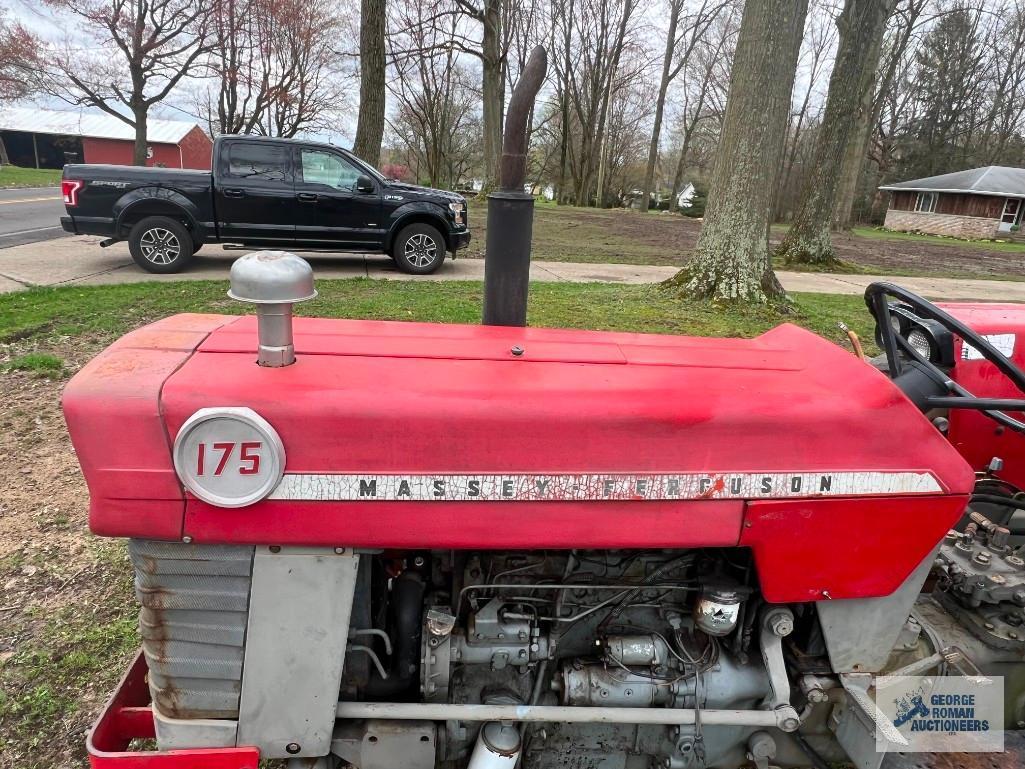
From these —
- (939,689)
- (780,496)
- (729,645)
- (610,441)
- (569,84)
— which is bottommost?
(939,689)

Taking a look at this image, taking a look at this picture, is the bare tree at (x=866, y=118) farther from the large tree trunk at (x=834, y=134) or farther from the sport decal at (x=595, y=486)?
the sport decal at (x=595, y=486)

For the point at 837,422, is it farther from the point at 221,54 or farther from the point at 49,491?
the point at 221,54

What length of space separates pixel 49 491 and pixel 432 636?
2908 mm

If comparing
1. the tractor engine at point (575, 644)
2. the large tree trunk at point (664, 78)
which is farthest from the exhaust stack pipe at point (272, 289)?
the large tree trunk at point (664, 78)

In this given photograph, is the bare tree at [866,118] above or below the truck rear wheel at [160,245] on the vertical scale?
above

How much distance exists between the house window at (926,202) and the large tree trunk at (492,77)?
27.6 m

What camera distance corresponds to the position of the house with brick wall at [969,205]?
119 feet

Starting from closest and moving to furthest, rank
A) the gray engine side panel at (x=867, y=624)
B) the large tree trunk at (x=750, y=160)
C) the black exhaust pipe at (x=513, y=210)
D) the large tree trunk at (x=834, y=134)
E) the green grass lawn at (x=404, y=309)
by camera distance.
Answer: the gray engine side panel at (x=867, y=624) < the black exhaust pipe at (x=513, y=210) < the green grass lawn at (x=404, y=309) < the large tree trunk at (x=750, y=160) < the large tree trunk at (x=834, y=134)

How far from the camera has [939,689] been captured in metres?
1.90

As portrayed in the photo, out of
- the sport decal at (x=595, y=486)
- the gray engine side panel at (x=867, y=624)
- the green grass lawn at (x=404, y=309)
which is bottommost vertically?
the green grass lawn at (x=404, y=309)

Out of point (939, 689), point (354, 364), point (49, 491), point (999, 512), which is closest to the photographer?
point (354, 364)

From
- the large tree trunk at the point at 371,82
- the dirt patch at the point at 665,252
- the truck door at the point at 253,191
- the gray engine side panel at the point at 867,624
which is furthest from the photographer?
the dirt patch at the point at 665,252

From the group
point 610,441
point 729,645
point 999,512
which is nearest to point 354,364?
point 610,441

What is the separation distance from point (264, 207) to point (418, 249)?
215 centimetres
